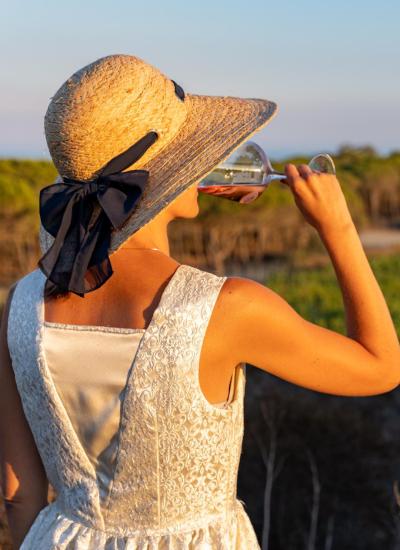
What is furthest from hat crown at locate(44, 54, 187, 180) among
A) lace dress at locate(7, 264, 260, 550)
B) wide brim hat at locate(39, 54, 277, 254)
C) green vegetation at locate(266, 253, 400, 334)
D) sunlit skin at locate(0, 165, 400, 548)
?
green vegetation at locate(266, 253, 400, 334)

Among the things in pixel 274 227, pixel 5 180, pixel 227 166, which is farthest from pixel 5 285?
pixel 227 166

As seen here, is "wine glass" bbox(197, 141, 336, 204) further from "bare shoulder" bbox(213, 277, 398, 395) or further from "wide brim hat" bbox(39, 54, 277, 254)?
"bare shoulder" bbox(213, 277, 398, 395)

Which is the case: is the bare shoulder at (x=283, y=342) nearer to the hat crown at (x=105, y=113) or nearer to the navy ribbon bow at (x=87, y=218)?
the navy ribbon bow at (x=87, y=218)

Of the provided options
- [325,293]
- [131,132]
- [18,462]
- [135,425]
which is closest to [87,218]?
[131,132]

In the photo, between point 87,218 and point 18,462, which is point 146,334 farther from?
point 18,462

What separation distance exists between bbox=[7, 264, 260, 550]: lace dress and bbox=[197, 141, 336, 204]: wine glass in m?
0.41

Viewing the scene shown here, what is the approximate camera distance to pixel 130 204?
1.54m

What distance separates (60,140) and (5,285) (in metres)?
20.1

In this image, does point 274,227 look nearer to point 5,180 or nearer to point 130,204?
point 5,180

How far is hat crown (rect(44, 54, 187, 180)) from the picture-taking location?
5.05ft

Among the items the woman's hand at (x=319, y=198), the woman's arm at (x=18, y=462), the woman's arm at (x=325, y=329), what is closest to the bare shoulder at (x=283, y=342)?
the woman's arm at (x=325, y=329)

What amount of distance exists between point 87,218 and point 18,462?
551 millimetres

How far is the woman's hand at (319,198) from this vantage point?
160 cm

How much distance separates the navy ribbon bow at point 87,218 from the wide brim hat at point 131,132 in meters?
0.02
